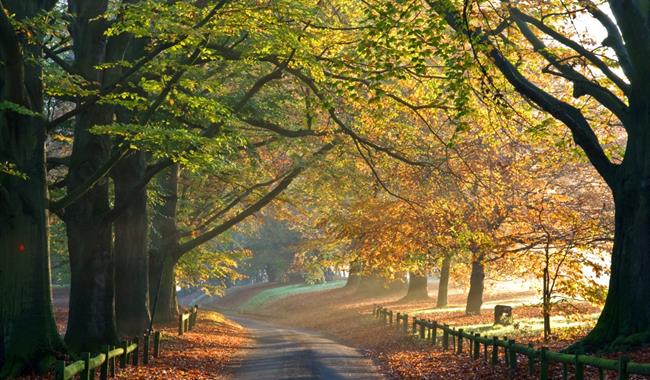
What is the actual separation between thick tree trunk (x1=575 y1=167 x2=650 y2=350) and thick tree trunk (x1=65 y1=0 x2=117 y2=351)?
37.2 feet

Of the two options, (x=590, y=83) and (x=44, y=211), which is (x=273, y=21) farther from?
(x=590, y=83)

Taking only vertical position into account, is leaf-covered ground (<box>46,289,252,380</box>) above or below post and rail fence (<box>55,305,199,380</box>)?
below

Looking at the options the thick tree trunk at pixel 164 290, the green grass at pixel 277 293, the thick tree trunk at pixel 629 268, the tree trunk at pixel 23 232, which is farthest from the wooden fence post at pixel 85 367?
the green grass at pixel 277 293

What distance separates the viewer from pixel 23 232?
15250 millimetres

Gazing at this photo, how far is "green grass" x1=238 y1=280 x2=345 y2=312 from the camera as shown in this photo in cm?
7071

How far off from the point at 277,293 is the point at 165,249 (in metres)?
44.6

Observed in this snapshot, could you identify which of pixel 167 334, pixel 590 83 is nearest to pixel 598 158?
pixel 590 83

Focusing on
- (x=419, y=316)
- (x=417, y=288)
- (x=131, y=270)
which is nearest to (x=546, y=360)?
(x=131, y=270)

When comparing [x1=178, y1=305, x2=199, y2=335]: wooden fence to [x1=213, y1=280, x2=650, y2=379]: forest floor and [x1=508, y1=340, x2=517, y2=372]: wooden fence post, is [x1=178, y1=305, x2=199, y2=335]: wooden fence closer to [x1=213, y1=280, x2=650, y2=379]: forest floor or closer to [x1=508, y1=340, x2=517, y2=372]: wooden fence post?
[x1=213, y1=280, x2=650, y2=379]: forest floor

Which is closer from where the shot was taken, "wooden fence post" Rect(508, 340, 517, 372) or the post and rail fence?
the post and rail fence

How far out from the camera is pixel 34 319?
1509cm

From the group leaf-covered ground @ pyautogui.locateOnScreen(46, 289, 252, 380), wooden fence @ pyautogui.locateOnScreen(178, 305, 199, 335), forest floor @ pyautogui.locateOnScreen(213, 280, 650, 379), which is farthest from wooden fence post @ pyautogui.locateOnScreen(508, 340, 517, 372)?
wooden fence @ pyautogui.locateOnScreen(178, 305, 199, 335)

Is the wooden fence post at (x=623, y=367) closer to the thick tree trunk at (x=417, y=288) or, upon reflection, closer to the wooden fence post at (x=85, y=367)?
the wooden fence post at (x=85, y=367)

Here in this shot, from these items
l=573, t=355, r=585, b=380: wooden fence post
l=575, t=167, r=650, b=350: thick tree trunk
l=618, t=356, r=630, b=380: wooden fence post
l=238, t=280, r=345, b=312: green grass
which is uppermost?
l=575, t=167, r=650, b=350: thick tree trunk
